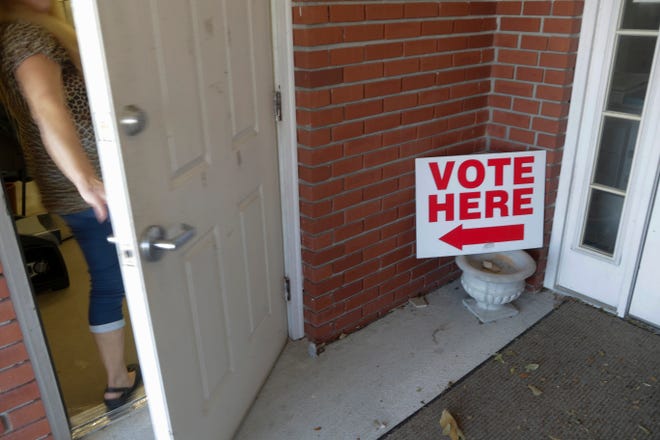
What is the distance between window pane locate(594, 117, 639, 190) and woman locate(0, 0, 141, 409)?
6.90 feet

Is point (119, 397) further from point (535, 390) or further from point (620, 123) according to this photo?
point (620, 123)

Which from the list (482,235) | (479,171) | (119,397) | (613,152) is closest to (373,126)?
(479,171)

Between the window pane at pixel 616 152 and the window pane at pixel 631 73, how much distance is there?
0.22 ft

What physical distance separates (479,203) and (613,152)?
631 millimetres

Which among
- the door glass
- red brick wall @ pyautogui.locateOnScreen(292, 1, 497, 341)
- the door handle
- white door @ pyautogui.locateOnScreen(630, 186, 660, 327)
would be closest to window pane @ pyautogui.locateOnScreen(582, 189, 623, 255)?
the door glass

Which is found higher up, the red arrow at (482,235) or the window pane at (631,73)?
the window pane at (631,73)

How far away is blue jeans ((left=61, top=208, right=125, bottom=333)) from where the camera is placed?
174cm

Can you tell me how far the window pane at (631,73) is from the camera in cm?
211

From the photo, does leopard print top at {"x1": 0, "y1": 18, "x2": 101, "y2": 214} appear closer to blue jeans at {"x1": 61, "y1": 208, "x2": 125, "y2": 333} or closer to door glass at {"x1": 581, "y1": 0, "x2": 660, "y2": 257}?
blue jeans at {"x1": 61, "y1": 208, "x2": 125, "y2": 333}

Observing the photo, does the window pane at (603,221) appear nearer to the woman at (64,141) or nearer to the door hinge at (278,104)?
the door hinge at (278,104)

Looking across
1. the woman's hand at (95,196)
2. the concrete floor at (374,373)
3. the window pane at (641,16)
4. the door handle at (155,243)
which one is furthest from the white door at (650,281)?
the woman's hand at (95,196)

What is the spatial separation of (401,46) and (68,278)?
211 cm

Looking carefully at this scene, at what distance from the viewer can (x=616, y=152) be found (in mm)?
2299

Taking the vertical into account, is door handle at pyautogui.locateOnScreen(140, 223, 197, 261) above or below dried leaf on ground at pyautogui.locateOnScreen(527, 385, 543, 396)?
above
